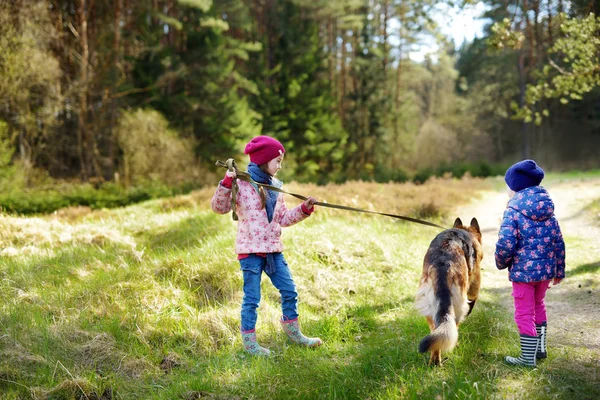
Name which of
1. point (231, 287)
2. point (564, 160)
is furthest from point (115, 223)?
point (564, 160)

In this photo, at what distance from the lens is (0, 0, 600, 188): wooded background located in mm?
16656

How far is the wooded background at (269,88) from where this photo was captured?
16656mm

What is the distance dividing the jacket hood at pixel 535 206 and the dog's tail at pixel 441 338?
1.24 metres

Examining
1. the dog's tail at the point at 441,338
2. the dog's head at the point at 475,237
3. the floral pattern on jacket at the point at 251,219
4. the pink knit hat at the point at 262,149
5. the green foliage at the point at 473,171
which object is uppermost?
the pink knit hat at the point at 262,149

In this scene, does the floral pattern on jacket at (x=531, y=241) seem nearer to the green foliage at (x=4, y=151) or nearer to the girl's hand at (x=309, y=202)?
the girl's hand at (x=309, y=202)

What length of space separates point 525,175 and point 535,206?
1.04 feet

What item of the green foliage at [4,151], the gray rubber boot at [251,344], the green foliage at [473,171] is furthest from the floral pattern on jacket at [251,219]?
the green foliage at [473,171]

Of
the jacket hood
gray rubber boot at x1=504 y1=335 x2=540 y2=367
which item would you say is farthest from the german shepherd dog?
the jacket hood

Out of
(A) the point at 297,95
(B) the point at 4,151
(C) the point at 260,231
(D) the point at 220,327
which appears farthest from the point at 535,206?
(A) the point at 297,95

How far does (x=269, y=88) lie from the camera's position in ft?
95.3

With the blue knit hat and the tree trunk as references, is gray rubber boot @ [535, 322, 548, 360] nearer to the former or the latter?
the blue knit hat

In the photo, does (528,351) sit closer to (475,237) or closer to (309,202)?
(475,237)

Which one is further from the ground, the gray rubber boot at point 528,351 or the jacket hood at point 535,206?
the jacket hood at point 535,206

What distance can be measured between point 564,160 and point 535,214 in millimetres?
37631
